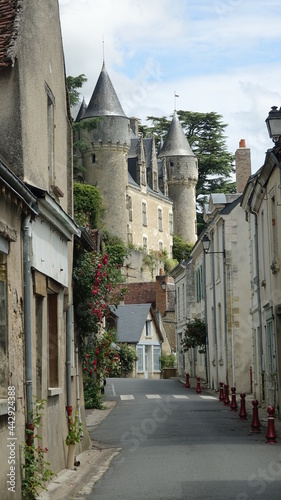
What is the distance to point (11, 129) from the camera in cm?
1102

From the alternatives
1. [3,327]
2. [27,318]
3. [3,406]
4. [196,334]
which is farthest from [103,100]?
[3,406]

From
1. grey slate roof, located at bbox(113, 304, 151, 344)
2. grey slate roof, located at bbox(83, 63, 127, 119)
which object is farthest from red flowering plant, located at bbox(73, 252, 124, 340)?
grey slate roof, located at bbox(83, 63, 127, 119)

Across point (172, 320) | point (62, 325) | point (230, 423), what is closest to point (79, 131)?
point (172, 320)

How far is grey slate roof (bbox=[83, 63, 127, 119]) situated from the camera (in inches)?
3516

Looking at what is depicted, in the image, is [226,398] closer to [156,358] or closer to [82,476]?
[82,476]

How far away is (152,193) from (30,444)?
88.3 metres

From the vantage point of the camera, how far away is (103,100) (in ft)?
293

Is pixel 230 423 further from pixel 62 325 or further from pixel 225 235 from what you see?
pixel 225 235

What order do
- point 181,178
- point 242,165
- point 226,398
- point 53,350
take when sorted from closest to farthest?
point 53,350 → point 226,398 → point 242,165 → point 181,178

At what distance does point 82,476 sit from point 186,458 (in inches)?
73.8

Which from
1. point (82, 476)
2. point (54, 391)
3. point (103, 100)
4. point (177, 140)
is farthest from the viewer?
point (177, 140)

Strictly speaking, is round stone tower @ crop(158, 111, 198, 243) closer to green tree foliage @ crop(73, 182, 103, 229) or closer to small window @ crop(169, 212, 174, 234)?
small window @ crop(169, 212, 174, 234)

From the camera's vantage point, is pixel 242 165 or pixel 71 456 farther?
pixel 242 165

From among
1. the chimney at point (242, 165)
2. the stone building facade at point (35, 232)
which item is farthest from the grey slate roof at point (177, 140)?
the stone building facade at point (35, 232)
